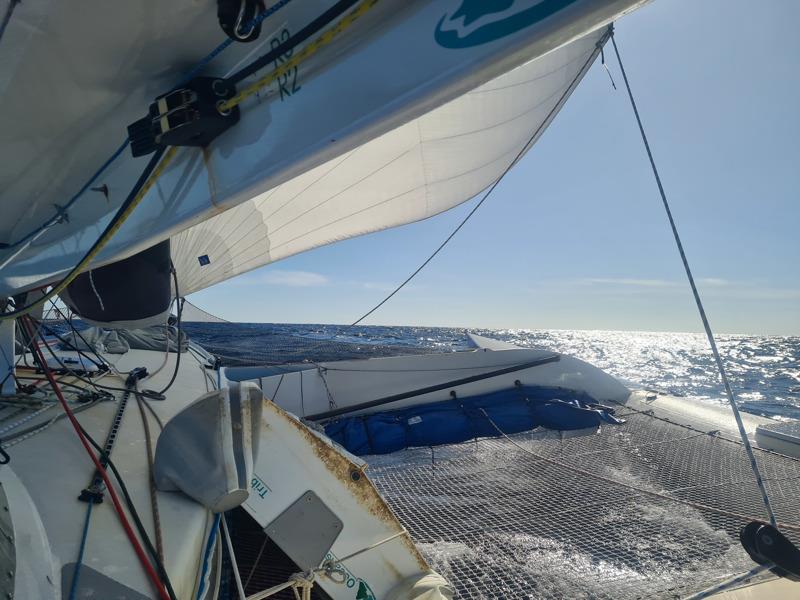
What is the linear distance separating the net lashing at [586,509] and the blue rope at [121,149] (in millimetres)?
2930

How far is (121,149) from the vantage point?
1.46m

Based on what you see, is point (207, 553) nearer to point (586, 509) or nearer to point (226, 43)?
point (226, 43)

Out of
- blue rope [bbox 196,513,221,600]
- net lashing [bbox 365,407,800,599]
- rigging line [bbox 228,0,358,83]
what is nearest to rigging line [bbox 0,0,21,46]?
rigging line [bbox 228,0,358,83]

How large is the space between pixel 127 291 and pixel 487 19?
239 centimetres

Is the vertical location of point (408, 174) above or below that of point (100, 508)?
above

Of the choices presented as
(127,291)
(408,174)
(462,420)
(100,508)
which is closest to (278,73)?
(100,508)

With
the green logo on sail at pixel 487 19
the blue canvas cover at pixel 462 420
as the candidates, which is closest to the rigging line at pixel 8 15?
the green logo on sail at pixel 487 19

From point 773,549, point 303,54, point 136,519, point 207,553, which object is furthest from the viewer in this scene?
point 773,549

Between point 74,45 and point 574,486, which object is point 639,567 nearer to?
point 574,486

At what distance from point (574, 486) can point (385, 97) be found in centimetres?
422

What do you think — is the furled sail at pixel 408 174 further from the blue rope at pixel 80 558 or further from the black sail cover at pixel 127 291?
the blue rope at pixel 80 558

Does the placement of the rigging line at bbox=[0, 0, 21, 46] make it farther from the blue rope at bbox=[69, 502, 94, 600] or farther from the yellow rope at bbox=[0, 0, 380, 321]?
the blue rope at bbox=[69, 502, 94, 600]

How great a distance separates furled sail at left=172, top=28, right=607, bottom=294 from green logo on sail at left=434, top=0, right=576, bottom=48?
1.65 m

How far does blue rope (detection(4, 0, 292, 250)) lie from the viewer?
3.05 ft
